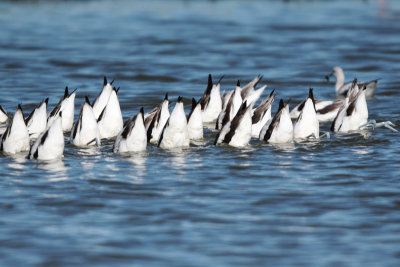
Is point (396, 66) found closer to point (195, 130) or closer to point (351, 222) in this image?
point (195, 130)

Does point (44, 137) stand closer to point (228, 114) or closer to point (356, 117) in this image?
point (228, 114)

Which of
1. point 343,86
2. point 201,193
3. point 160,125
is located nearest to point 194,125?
point 160,125

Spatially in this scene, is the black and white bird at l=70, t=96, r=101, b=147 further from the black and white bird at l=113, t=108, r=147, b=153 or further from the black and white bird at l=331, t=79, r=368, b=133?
the black and white bird at l=331, t=79, r=368, b=133

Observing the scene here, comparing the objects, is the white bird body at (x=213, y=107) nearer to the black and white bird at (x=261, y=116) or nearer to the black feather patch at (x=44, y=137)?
the black and white bird at (x=261, y=116)

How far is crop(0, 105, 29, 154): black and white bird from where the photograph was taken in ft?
31.6

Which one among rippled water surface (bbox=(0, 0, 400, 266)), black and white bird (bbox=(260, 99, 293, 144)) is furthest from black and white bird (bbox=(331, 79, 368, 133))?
black and white bird (bbox=(260, 99, 293, 144))

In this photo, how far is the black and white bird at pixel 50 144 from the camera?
904 centimetres

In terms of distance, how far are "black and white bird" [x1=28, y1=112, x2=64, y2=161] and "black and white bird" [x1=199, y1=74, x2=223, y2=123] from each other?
3.43 metres

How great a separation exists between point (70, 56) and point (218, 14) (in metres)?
10.0

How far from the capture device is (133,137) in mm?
9508

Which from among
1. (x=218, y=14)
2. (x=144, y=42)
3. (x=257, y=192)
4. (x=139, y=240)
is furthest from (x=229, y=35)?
(x=139, y=240)

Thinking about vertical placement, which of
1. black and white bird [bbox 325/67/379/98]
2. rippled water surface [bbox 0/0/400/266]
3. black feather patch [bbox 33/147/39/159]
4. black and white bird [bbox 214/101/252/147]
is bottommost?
rippled water surface [bbox 0/0/400/266]

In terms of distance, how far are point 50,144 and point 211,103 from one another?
3842 mm

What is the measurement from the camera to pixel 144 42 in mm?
21859
